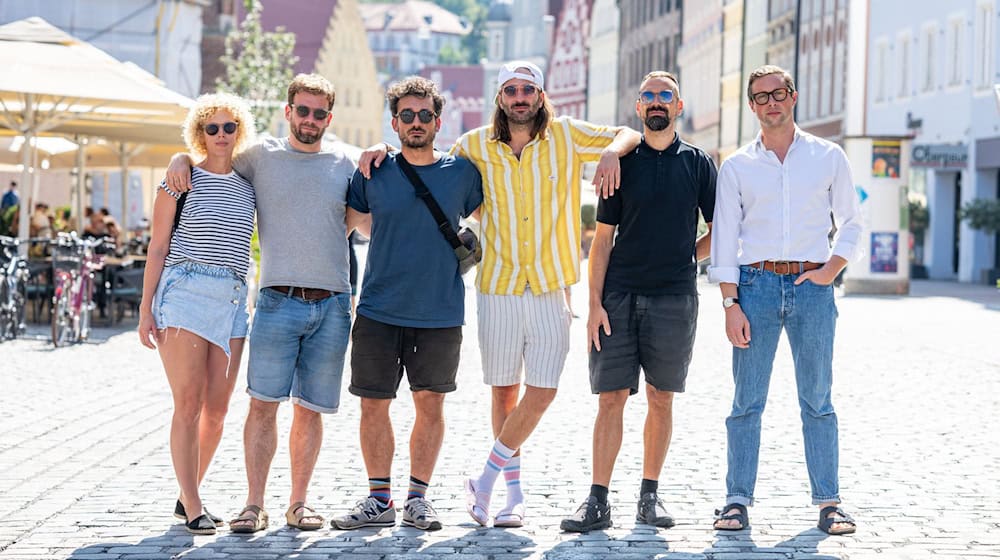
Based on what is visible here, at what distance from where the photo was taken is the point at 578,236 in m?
7.59

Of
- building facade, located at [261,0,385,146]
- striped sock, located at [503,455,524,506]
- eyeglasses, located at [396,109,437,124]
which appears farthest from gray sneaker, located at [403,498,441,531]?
building facade, located at [261,0,385,146]

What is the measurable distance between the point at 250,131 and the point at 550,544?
83.2 inches

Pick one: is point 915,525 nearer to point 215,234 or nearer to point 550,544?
point 550,544

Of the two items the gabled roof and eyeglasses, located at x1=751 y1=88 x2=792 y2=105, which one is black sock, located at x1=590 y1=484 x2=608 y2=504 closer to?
eyeglasses, located at x1=751 y1=88 x2=792 y2=105

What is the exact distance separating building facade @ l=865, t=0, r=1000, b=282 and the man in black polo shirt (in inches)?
1302

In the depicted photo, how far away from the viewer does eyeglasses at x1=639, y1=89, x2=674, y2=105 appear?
24.5 feet

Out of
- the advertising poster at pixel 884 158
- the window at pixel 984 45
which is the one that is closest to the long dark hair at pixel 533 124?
the advertising poster at pixel 884 158

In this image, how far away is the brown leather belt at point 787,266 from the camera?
24.6ft

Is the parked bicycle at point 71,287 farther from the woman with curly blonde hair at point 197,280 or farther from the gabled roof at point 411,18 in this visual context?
the gabled roof at point 411,18

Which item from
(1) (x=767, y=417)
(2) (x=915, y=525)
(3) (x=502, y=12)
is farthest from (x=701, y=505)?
(3) (x=502, y=12)

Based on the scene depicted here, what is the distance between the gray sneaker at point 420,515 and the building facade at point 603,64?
87336mm

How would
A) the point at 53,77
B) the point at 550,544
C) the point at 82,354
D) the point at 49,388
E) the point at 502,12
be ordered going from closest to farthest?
the point at 550,544
the point at 49,388
the point at 82,354
the point at 53,77
the point at 502,12

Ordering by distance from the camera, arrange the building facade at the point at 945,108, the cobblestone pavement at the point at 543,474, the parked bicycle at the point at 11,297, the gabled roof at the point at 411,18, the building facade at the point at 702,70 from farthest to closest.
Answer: the gabled roof at the point at 411,18 < the building facade at the point at 702,70 < the building facade at the point at 945,108 < the parked bicycle at the point at 11,297 < the cobblestone pavement at the point at 543,474

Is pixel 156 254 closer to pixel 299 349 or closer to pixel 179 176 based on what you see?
pixel 179 176
